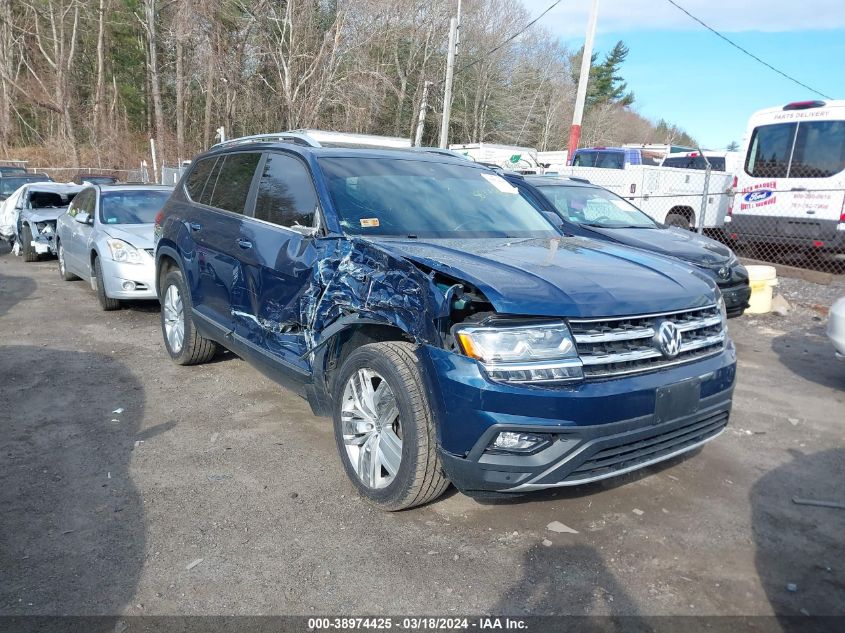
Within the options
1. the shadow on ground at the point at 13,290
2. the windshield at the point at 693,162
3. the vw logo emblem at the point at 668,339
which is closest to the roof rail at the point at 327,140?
the vw logo emblem at the point at 668,339

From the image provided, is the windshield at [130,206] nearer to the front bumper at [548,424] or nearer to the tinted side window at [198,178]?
the tinted side window at [198,178]

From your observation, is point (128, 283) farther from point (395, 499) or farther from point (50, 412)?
point (395, 499)

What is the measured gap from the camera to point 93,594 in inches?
102

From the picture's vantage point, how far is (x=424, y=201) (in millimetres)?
4047

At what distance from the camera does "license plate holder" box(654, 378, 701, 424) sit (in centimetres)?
288

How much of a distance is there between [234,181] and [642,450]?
357cm

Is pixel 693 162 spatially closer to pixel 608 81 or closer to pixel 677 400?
pixel 677 400

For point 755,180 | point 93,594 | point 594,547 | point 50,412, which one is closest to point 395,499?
point 594,547

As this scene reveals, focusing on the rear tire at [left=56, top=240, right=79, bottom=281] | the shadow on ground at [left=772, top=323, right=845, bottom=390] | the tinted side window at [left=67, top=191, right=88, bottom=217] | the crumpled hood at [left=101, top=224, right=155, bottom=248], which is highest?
the tinted side window at [left=67, top=191, right=88, bottom=217]

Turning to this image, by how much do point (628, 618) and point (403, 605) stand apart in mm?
912

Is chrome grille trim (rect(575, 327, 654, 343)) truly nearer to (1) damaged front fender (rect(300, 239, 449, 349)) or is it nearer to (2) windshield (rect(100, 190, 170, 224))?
(1) damaged front fender (rect(300, 239, 449, 349))

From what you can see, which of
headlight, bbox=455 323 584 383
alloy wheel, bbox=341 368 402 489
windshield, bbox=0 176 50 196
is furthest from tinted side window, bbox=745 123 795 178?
windshield, bbox=0 176 50 196

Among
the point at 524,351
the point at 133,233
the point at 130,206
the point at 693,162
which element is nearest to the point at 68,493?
the point at 524,351

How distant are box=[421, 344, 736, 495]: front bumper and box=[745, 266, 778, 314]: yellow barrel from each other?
659 cm
